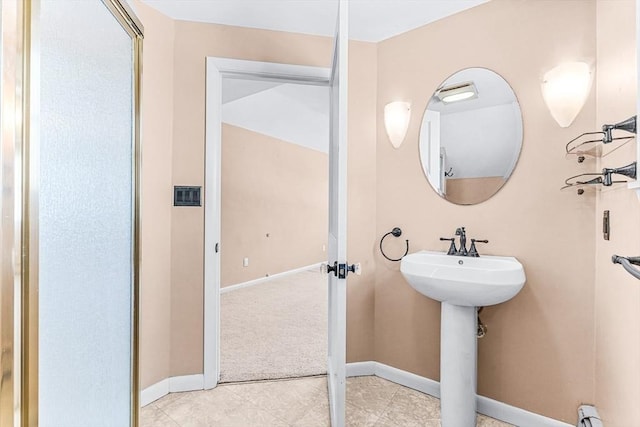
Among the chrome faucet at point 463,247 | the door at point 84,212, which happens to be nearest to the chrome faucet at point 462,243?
the chrome faucet at point 463,247

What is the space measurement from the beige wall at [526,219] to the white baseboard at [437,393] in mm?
38

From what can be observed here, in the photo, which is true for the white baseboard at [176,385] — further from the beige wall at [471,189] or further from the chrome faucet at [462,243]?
the beige wall at [471,189]

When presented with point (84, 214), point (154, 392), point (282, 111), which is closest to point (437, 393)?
point (154, 392)

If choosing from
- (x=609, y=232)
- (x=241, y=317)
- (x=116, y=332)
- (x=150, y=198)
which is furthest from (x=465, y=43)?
(x=241, y=317)

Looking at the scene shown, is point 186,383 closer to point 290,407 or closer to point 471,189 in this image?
point 290,407

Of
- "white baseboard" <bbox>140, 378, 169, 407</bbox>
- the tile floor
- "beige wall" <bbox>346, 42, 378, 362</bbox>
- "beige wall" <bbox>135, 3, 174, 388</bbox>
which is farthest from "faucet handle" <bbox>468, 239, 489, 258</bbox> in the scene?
"white baseboard" <bbox>140, 378, 169, 407</bbox>

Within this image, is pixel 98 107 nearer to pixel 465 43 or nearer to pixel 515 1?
pixel 465 43

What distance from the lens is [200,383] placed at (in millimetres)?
2021

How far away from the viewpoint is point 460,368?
5.22ft

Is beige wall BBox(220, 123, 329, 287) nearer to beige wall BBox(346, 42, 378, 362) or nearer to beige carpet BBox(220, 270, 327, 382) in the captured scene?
beige carpet BBox(220, 270, 327, 382)

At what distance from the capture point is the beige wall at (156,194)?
71.5 inches

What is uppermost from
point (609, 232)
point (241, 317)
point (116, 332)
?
point (609, 232)

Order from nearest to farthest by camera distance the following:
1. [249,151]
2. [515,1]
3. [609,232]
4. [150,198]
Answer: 1. [609,232]
2. [515,1]
3. [150,198]
4. [249,151]

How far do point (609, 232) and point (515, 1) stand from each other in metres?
1.27
